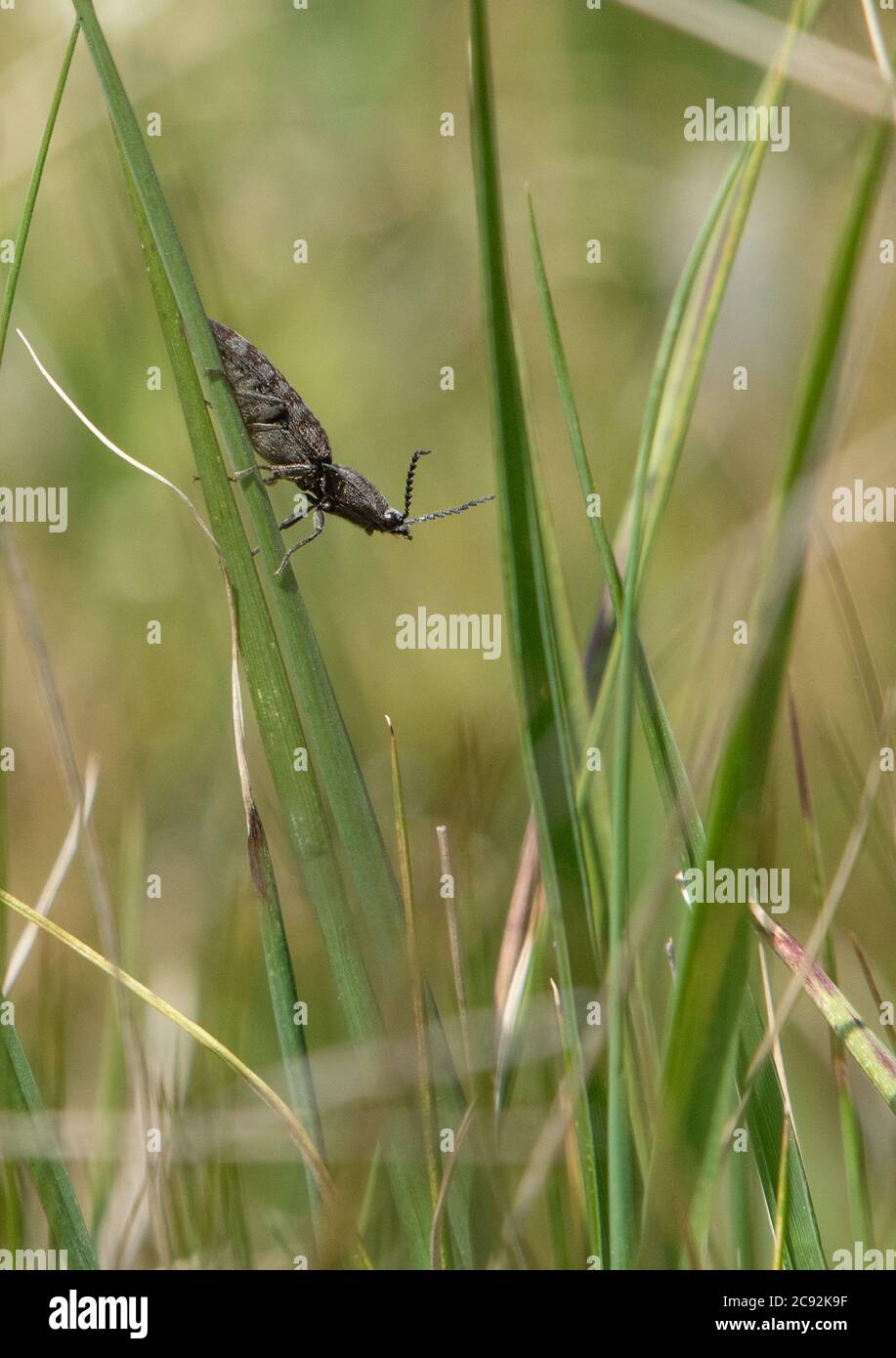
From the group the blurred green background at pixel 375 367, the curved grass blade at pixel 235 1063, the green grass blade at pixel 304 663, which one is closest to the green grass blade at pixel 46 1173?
the curved grass blade at pixel 235 1063

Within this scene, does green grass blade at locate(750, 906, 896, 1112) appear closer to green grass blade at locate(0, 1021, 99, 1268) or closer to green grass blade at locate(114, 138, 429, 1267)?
green grass blade at locate(114, 138, 429, 1267)

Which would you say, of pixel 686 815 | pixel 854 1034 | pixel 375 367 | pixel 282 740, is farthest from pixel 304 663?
pixel 375 367

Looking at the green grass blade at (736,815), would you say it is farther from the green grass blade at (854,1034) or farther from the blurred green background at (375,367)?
the blurred green background at (375,367)

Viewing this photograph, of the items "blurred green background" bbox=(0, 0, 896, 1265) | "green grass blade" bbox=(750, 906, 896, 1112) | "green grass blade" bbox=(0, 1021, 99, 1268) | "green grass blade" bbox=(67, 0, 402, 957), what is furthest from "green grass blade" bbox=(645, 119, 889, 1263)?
"blurred green background" bbox=(0, 0, 896, 1265)

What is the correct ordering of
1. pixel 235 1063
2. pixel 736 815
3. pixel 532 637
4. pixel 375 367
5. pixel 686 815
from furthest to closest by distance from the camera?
1. pixel 375 367
2. pixel 235 1063
3. pixel 686 815
4. pixel 532 637
5. pixel 736 815

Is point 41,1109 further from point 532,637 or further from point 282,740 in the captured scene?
point 532,637
